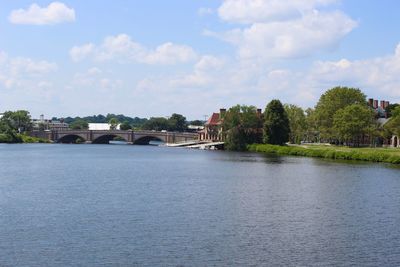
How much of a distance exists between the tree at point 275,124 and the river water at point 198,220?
65092 mm

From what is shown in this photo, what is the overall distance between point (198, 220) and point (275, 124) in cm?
9542

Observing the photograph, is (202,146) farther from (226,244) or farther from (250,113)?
(226,244)

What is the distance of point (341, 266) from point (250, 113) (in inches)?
4619

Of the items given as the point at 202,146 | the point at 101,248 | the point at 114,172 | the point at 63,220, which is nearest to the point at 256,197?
→ the point at 63,220

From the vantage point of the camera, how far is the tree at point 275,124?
439 feet

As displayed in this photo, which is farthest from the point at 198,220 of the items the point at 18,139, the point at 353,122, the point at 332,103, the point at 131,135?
the point at 18,139

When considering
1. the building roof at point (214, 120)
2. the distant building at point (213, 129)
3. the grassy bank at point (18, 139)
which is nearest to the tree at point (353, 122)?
the distant building at point (213, 129)

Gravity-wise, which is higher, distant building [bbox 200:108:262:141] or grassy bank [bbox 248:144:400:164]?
distant building [bbox 200:108:262:141]

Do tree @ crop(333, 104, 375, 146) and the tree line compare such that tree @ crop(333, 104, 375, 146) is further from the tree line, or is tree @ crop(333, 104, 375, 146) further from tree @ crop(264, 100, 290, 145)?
tree @ crop(264, 100, 290, 145)

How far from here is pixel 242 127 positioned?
147000 millimetres

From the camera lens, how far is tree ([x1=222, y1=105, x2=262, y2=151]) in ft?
478

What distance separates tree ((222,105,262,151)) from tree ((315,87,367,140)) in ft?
48.9

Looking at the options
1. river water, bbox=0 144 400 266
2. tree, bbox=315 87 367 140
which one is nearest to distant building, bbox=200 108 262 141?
tree, bbox=315 87 367 140

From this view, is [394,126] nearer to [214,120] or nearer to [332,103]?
[332,103]
